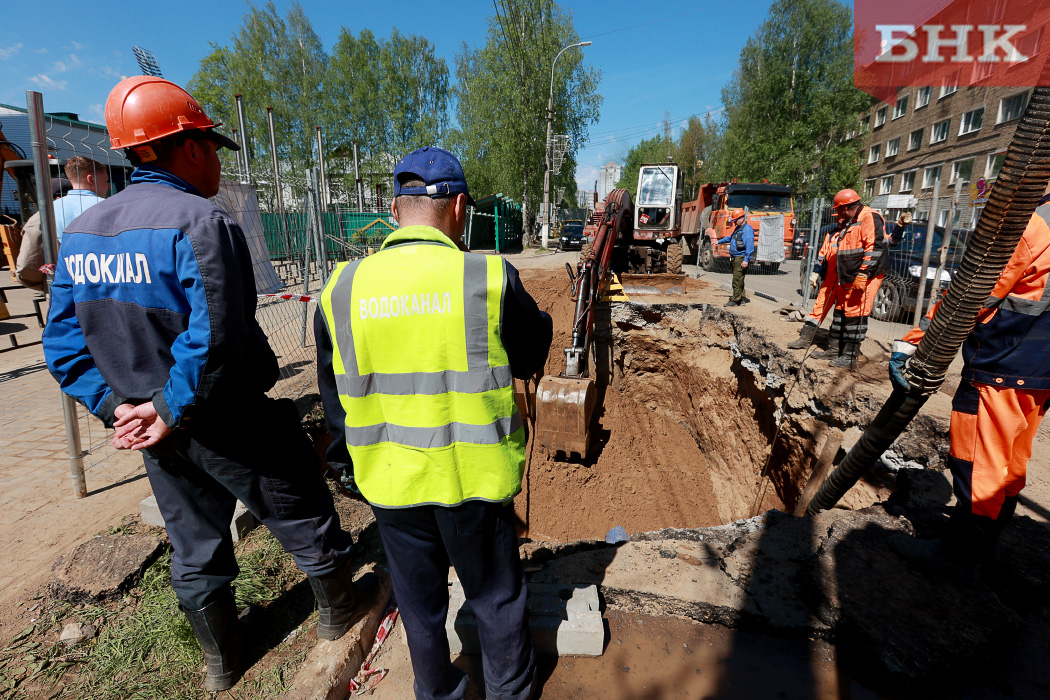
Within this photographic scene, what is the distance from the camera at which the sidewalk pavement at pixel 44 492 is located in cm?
246

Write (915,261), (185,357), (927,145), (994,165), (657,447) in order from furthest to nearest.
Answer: (927,145)
(994,165)
(915,261)
(657,447)
(185,357)

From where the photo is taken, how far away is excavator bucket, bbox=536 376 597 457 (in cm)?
441

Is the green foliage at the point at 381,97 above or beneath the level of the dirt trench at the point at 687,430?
above

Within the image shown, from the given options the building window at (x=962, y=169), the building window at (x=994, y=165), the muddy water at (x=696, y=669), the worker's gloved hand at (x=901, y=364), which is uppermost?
the building window at (x=962, y=169)

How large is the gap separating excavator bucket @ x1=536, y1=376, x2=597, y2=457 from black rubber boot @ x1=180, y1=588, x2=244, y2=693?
9.40ft

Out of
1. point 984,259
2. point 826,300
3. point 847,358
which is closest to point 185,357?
point 984,259

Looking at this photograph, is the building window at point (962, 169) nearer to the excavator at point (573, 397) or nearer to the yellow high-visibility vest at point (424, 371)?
the excavator at point (573, 397)

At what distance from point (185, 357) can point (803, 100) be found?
33.8 metres

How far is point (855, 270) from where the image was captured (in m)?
4.96

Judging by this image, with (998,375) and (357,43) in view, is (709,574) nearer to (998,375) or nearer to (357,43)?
(998,375)

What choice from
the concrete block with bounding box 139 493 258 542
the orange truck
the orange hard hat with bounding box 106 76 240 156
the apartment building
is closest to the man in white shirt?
the concrete block with bounding box 139 493 258 542

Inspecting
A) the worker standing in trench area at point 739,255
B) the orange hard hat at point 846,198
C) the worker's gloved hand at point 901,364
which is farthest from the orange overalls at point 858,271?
the worker standing in trench area at point 739,255

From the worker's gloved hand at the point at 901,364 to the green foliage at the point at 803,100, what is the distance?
29556 millimetres

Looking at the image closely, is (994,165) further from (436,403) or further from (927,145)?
(436,403)
